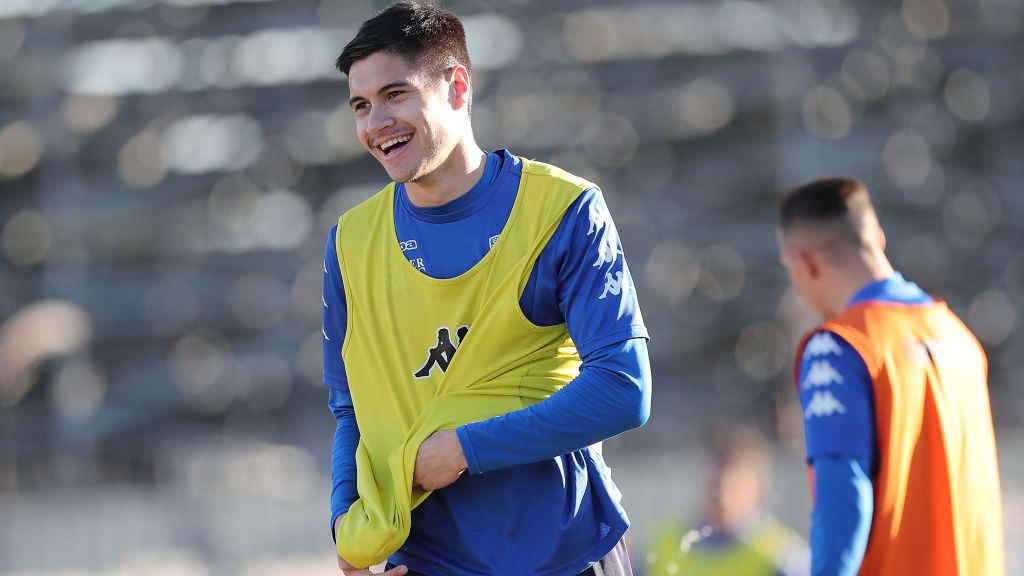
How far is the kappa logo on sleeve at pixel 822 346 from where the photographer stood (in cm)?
365

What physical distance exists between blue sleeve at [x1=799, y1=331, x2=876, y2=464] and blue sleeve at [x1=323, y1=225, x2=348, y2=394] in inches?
48.3

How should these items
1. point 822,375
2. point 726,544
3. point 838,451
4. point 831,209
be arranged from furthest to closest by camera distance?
point 726,544 < point 831,209 < point 822,375 < point 838,451

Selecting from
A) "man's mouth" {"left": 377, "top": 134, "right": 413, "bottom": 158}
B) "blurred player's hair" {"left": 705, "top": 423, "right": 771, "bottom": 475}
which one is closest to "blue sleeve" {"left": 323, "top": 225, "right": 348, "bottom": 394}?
"man's mouth" {"left": 377, "top": 134, "right": 413, "bottom": 158}

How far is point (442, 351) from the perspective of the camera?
3.18 m

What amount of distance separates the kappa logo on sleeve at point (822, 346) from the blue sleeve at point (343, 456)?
1242 millimetres

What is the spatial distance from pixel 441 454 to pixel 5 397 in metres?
22.6

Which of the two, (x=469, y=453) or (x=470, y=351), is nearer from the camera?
(x=469, y=453)

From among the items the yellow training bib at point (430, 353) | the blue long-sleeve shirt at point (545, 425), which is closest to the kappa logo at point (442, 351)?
the yellow training bib at point (430, 353)

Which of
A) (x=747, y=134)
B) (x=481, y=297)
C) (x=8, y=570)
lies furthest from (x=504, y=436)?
(x=747, y=134)

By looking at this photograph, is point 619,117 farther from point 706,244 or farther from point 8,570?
point 8,570

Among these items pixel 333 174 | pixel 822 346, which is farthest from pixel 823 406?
pixel 333 174

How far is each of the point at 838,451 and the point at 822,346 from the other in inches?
11.7

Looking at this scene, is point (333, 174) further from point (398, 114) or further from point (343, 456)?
point (398, 114)

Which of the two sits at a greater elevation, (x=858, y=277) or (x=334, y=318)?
(x=334, y=318)
